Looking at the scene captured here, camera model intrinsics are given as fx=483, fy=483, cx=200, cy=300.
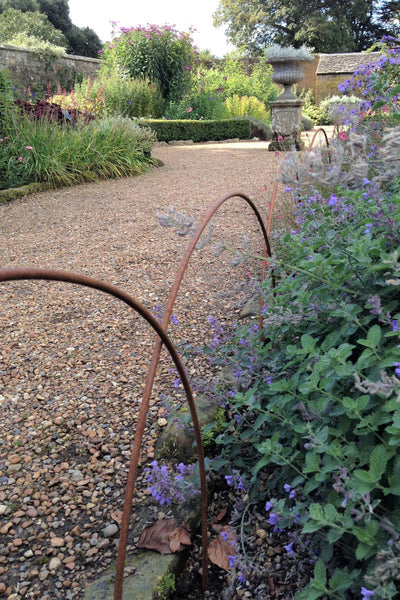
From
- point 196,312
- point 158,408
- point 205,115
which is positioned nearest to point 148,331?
point 196,312

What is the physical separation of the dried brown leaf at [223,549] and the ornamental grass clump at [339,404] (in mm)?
68

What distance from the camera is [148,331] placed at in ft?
9.12

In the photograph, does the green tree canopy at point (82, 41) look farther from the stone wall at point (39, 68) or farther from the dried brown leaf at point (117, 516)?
the dried brown leaf at point (117, 516)

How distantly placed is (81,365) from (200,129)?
1009cm

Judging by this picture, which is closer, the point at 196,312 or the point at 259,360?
the point at 259,360

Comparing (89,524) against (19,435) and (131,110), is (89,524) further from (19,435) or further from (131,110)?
(131,110)

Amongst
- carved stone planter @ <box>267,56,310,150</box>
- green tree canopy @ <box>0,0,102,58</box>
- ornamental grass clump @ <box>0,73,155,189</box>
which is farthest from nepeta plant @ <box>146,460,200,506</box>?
green tree canopy @ <box>0,0,102,58</box>

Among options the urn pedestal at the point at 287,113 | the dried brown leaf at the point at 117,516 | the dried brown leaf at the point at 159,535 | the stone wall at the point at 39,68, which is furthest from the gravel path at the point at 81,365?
the stone wall at the point at 39,68

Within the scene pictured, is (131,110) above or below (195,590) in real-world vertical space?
above

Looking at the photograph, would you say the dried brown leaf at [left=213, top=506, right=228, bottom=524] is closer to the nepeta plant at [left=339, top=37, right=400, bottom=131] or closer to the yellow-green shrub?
the nepeta plant at [left=339, top=37, right=400, bottom=131]

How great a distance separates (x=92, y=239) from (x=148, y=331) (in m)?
2.00

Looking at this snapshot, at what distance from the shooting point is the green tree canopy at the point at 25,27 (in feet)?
91.5

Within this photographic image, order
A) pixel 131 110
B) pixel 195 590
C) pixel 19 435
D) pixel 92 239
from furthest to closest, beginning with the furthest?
pixel 131 110, pixel 92 239, pixel 19 435, pixel 195 590

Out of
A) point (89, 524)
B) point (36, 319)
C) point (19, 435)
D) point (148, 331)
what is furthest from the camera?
point (36, 319)
